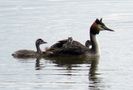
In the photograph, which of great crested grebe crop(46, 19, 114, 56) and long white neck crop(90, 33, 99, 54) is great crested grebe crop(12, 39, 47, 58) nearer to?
great crested grebe crop(46, 19, 114, 56)

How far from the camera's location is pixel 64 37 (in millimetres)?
25188

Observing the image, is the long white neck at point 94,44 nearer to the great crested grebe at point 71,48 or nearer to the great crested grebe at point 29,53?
the great crested grebe at point 71,48

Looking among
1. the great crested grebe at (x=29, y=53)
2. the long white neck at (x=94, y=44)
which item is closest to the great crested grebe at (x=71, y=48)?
the long white neck at (x=94, y=44)

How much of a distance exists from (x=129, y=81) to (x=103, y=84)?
1.82 feet

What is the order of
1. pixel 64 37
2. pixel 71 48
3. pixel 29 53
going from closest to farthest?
pixel 29 53
pixel 71 48
pixel 64 37

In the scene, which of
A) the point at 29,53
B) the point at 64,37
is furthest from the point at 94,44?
the point at 29,53

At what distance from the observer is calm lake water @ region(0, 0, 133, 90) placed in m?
19.0

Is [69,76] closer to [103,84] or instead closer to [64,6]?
[103,84]

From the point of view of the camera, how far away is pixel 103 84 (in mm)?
18594

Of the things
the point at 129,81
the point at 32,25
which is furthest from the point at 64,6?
the point at 129,81

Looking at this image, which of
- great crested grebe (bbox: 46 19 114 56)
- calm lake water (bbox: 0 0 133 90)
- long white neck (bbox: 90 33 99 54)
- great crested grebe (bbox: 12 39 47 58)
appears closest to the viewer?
calm lake water (bbox: 0 0 133 90)

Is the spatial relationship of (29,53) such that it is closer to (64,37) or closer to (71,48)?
(71,48)

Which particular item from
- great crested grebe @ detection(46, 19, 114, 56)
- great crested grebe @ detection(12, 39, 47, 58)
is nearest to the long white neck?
great crested grebe @ detection(46, 19, 114, 56)

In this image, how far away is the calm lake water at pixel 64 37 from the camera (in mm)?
18969
